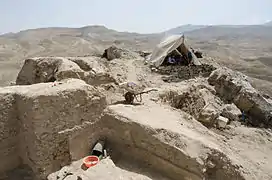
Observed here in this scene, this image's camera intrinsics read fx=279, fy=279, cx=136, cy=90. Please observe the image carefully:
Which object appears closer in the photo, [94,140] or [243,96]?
[94,140]

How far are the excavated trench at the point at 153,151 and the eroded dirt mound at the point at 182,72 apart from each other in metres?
6.96

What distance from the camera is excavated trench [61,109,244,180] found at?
520 cm

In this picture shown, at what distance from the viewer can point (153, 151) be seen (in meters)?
5.41

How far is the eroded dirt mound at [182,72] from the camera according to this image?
1266 centimetres

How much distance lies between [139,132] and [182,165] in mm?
1043

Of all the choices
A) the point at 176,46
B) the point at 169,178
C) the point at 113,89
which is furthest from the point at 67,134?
the point at 176,46

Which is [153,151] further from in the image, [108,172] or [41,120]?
[41,120]

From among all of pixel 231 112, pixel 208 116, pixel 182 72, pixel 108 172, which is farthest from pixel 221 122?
pixel 108 172

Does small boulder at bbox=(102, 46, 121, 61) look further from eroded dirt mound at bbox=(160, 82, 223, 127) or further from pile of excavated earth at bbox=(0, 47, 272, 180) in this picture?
pile of excavated earth at bbox=(0, 47, 272, 180)

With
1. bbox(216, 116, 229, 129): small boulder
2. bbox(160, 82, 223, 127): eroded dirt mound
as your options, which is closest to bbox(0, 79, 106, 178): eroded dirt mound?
bbox(160, 82, 223, 127): eroded dirt mound

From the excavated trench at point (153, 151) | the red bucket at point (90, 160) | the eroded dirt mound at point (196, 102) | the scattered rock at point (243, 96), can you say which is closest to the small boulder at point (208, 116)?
the eroded dirt mound at point (196, 102)

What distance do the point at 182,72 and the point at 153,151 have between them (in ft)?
27.3

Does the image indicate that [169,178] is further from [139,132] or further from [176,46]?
[176,46]

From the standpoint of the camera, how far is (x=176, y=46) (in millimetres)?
14922
